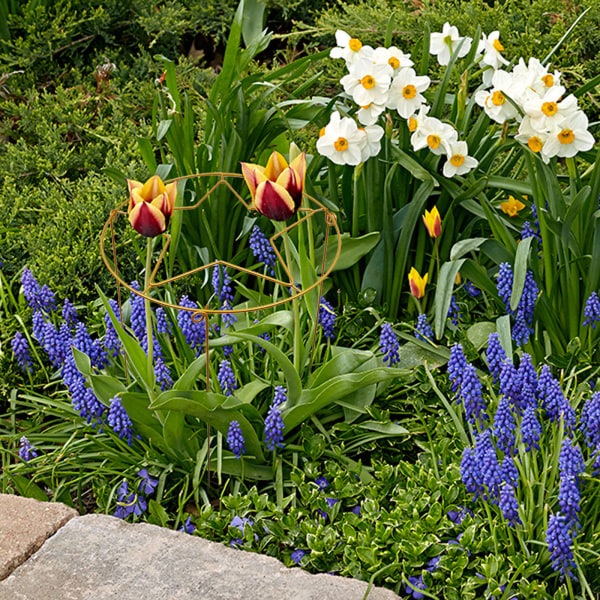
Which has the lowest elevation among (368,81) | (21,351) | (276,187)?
(21,351)

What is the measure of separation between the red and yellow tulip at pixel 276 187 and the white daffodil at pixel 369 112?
21.0 inches

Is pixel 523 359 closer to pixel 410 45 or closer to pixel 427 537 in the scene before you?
pixel 427 537

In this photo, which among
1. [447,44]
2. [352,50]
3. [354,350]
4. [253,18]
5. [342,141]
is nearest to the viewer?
[354,350]

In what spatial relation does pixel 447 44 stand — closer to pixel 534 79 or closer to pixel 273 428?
pixel 534 79

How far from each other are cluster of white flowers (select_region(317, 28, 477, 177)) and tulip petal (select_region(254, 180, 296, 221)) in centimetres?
54

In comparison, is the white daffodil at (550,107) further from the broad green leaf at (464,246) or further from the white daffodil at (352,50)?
the white daffodil at (352,50)

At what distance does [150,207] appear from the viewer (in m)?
1.61

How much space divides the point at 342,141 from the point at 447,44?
1.77ft

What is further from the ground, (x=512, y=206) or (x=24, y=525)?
(x=512, y=206)

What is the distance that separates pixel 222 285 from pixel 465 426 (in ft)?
2.65

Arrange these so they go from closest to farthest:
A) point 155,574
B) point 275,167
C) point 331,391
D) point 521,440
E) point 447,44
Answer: point 155,574 < point 275,167 < point 521,440 < point 331,391 < point 447,44

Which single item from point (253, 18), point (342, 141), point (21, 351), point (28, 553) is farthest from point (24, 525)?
point (253, 18)

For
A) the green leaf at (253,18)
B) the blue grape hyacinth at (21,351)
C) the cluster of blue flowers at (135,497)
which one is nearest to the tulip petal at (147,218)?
the cluster of blue flowers at (135,497)

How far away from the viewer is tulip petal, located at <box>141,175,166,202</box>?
167 centimetres
